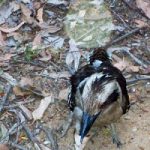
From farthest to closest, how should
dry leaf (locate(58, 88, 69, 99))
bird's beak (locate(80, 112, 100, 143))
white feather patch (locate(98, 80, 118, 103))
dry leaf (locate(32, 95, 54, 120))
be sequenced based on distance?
1. dry leaf (locate(58, 88, 69, 99))
2. dry leaf (locate(32, 95, 54, 120))
3. white feather patch (locate(98, 80, 118, 103))
4. bird's beak (locate(80, 112, 100, 143))

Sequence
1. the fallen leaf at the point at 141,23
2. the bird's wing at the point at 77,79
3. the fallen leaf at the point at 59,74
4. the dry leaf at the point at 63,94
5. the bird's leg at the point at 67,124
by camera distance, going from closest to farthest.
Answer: the bird's wing at the point at 77,79
the bird's leg at the point at 67,124
the dry leaf at the point at 63,94
the fallen leaf at the point at 59,74
the fallen leaf at the point at 141,23

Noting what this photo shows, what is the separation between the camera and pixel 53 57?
21.7 ft

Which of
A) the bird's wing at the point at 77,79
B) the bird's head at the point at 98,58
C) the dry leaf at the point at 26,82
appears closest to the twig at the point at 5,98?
the dry leaf at the point at 26,82

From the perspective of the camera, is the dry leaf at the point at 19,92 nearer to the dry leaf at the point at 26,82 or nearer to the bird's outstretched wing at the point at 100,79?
the dry leaf at the point at 26,82

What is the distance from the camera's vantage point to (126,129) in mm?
5812

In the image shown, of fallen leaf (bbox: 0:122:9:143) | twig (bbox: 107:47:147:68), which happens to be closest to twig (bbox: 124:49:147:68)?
twig (bbox: 107:47:147:68)

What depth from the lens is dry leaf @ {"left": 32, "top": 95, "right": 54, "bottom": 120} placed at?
5.90 metres

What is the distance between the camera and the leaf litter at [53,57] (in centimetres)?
581

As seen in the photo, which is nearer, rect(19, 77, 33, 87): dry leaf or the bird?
the bird

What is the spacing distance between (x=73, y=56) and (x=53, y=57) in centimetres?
23

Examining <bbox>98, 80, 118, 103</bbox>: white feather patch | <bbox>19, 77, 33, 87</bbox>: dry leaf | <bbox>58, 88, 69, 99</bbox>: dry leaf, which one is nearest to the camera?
<bbox>98, 80, 118, 103</bbox>: white feather patch

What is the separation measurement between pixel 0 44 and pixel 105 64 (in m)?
1.74

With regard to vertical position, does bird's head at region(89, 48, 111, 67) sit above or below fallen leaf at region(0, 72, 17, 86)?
above

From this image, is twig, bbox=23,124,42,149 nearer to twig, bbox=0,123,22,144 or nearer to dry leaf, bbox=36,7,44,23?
twig, bbox=0,123,22,144
